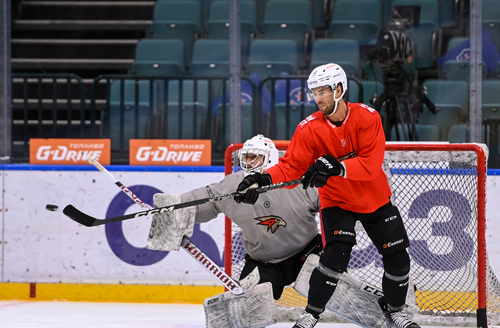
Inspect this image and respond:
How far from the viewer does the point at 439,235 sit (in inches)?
135

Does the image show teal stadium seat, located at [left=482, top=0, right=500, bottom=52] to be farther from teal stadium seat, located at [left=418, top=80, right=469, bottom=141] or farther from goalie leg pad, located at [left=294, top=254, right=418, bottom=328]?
goalie leg pad, located at [left=294, top=254, right=418, bottom=328]

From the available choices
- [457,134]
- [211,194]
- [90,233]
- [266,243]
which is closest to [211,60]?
[90,233]

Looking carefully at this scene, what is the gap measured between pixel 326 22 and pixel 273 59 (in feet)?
1.46

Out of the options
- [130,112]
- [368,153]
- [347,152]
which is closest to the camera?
[368,153]

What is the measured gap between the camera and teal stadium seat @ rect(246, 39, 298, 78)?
4.31 m

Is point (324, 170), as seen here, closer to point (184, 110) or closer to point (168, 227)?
point (168, 227)

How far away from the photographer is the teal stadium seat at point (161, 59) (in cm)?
443

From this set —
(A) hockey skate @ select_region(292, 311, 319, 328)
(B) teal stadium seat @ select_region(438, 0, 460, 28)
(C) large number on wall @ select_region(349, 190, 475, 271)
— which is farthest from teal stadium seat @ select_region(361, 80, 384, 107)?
(A) hockey skate @ select_region(292, 311, 319, 328)

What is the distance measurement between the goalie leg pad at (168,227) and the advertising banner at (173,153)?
4.37 ft

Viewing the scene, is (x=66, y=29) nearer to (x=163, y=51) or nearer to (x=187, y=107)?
(x=163, y=51)

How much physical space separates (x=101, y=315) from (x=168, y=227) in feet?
3.52

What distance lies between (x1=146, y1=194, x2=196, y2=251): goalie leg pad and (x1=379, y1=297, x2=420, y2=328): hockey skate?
3.13 feet

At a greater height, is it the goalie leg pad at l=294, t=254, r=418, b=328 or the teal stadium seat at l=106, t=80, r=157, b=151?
the teal stadium seat at l=106, t=80, r=157, b=151

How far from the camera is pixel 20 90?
4.35 m
